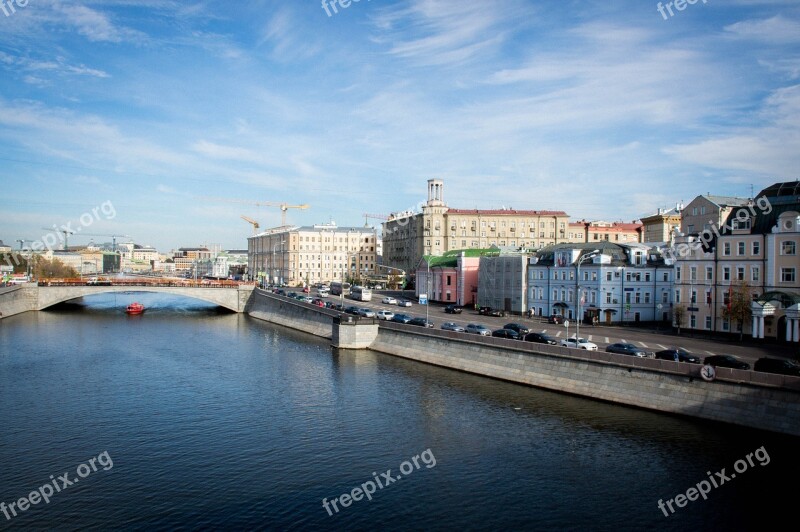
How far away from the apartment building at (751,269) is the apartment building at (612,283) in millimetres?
7034

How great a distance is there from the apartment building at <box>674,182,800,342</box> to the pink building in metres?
32.6

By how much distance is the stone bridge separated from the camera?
92.3 meters

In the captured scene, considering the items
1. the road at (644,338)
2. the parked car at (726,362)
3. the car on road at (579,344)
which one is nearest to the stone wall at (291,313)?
the road at (644,338)

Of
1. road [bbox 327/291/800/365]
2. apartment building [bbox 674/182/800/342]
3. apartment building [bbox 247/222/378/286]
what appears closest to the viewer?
road [bbox 327/291/800/365]

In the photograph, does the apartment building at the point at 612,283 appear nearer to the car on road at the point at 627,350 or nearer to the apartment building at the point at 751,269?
the apartment building at the point at 751,269

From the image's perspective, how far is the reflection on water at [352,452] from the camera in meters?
23.9

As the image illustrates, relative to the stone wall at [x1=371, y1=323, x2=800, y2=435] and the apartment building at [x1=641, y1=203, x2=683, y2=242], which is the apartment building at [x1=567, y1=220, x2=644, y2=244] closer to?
the apartment building at [x1=641, y1=203, x2=683, y2=242]

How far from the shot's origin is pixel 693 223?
8150cm

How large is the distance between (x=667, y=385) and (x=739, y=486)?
1029 centimetres

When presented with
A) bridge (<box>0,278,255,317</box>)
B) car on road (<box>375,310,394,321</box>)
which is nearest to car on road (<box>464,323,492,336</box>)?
car on road (<box>375,310,394,321</box>)

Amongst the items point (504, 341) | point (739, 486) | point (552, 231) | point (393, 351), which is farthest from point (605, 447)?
point (552, 231)

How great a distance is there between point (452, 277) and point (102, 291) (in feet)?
181

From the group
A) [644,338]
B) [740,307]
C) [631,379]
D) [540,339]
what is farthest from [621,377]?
[740,307]

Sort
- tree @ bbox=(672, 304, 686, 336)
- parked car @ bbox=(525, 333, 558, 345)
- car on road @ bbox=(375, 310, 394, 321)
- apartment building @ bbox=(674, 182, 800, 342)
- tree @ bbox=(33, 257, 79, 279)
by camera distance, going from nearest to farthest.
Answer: parked car @ bbox=(525, 333, 558, 345) → apartment building @ bbox=(674, 182, 800, 342) → tree @ bbox=(672, 304, 686, 336) → car on road @ bbox=(375, 310, 394, 321) → tree @ bbox=(33, 257, 79, 279)
